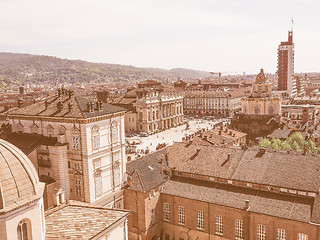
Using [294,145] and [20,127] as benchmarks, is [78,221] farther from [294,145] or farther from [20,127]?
[294,145]

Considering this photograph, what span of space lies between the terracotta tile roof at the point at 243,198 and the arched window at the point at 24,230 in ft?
85.4

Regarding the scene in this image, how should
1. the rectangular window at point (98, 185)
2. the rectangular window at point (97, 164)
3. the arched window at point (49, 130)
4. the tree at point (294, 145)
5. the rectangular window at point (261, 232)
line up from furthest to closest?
the tree at point (294, 145) < the arched window at point (49, 130) < the rectangular window at point (98, 185) < the rectangular window at point (97, 164) < the rectangular window at point (261, 232)

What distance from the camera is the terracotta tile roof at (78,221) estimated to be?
1009 inches

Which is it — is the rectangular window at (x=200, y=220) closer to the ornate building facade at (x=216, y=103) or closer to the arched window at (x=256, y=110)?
the arched window at (x=256, y=110)

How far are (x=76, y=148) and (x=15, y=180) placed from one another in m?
22.9

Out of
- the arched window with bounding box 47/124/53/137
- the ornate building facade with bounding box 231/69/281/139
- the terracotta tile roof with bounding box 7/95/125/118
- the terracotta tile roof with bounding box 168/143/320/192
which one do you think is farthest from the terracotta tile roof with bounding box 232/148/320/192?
the ornate building facade with bounding box 231/69/281/139

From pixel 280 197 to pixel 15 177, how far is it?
106 feet

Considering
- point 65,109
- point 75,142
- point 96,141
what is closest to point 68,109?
point 65,109

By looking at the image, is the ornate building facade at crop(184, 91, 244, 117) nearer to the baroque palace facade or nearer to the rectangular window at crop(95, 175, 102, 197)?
the baroque palace facade

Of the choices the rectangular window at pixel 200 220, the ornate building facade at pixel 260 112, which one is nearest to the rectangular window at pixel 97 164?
the rectangular window at pixel 200 220

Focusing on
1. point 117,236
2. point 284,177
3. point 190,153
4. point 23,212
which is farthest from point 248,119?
point 23,212

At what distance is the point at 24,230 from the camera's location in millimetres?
22281

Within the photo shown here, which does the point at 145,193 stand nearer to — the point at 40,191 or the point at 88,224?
the point at 88,224

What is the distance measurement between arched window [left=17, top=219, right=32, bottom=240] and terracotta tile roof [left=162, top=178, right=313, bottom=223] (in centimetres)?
2602
